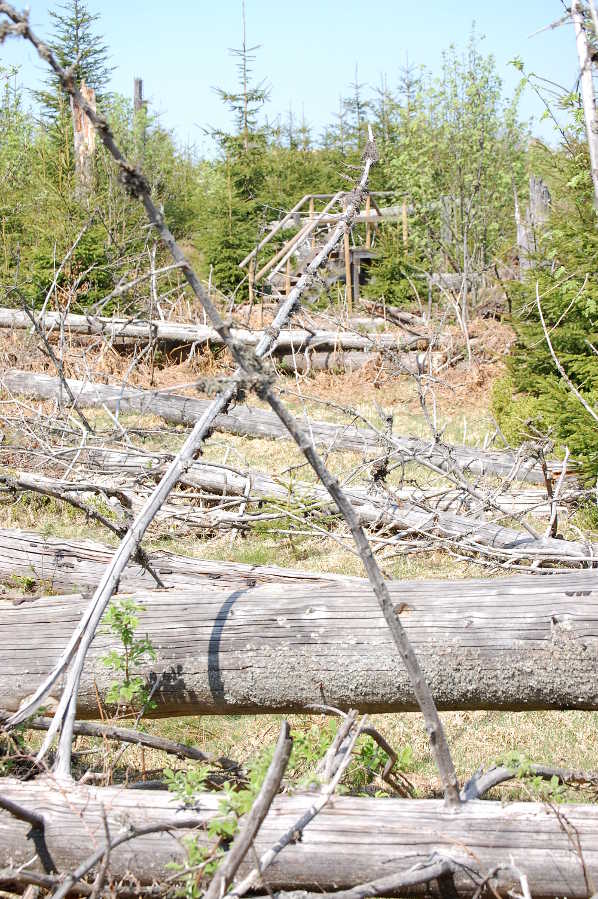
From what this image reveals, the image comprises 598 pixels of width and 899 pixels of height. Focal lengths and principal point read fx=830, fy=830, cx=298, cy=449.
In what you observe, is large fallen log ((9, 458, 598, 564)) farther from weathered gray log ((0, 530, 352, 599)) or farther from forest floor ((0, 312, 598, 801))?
weathered gray log ((0, 530, 352, 599))

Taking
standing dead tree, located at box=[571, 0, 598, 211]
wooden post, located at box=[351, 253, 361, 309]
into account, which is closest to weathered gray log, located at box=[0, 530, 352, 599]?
standing dead tree, located at box=[571, 0, 598, 211]

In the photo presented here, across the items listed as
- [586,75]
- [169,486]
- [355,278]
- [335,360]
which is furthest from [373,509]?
[355,278]

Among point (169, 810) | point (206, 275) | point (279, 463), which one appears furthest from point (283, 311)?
point (206, 275)

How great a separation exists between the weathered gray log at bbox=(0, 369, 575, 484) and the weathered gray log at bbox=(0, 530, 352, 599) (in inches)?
103

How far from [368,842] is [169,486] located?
4.76ft

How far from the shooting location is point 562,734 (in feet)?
13.1

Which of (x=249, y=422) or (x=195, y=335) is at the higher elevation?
(x=195, y=335)

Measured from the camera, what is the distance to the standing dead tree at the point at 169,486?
1.95m

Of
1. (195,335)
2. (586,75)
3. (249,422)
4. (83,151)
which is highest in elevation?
(83,151)

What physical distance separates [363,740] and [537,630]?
81 cm

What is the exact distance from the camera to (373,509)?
6621mm

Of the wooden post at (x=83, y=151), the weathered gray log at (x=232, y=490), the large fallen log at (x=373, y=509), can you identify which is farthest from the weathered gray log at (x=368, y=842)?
the wooden post at (x=83, y=151)

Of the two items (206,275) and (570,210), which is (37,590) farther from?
(206,275)

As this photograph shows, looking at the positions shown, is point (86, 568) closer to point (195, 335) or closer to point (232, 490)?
point (232, 490)
